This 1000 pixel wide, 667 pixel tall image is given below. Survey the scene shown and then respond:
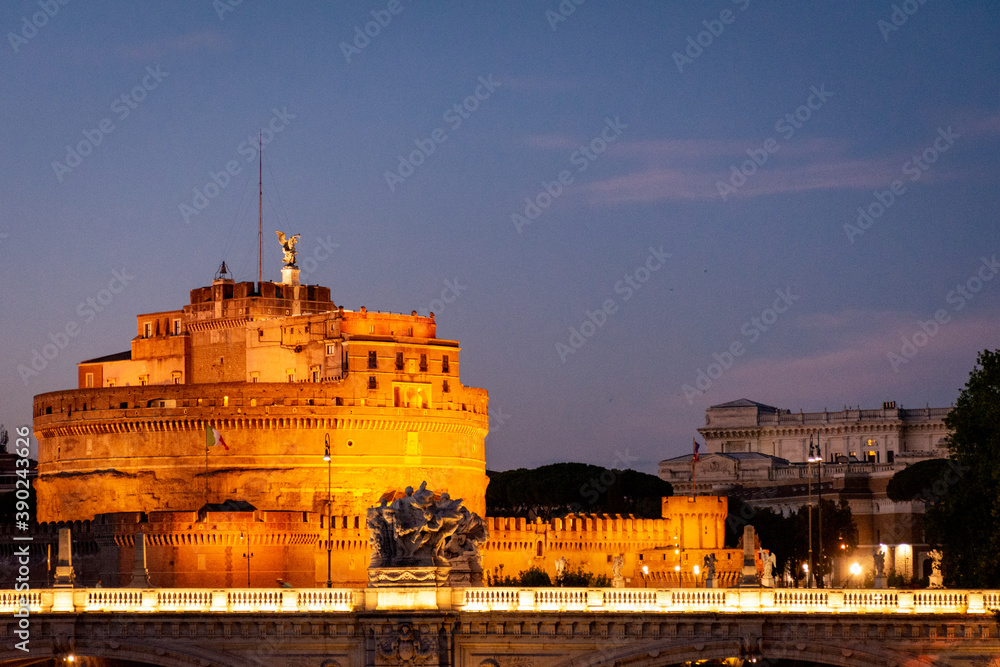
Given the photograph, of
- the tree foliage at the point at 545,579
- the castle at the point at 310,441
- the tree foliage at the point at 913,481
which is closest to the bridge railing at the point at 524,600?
the tree foliage at the point at 545,579

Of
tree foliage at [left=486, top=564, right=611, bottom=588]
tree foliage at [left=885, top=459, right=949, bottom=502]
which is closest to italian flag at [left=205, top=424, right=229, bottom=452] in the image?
tree foliage at [left=486, top=564, right=611, bottom=588]

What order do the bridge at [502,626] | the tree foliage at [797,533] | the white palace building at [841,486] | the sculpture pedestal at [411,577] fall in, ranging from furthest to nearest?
the white palace building at [841,486] < the tree foliage at [797,533] < the sculpture pedestal at [411,577] < the bridge at [502,626]

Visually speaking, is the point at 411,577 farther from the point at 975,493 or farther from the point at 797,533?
the point at 797,533

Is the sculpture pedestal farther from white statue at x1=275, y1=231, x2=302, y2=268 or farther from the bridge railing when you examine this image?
white statue at x1=275, y1=231, x2=302, y2=268

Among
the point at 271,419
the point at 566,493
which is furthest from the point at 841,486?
the point at 271,419

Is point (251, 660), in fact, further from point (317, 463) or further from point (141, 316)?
point (141, 316)

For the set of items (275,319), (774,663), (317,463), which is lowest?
(774,663)

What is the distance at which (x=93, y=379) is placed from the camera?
5192 inches

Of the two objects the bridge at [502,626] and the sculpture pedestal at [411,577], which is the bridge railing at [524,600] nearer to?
the bridge at [502,626]

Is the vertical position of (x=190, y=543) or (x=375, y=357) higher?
(x=375, y=357)

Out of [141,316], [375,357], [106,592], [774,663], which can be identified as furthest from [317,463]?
[106,592]

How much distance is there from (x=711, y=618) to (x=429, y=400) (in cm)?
6262

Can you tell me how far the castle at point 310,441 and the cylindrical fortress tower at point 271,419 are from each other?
8 cm

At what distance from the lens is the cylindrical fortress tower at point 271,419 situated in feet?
392
